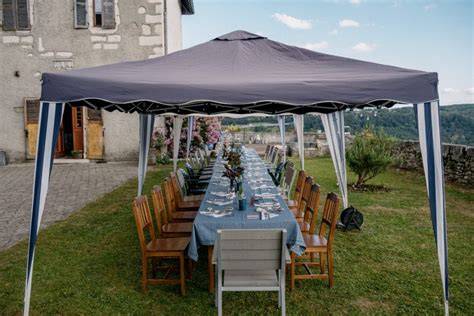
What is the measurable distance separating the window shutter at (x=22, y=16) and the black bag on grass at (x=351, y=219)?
37.8 ft

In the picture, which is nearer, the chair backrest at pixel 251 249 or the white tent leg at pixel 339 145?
the chair backrest at pixel 251 249

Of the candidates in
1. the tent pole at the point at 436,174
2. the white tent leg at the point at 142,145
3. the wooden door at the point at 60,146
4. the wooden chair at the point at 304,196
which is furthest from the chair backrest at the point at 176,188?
the wooden door at the point at 60,146

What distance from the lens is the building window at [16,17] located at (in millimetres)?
12016

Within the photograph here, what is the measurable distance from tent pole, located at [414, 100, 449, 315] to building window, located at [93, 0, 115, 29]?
1124cm

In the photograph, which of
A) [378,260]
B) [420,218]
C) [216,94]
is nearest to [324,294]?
[378,260]

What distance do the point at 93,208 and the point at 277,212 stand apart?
163 inches

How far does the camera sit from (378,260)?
4250mm

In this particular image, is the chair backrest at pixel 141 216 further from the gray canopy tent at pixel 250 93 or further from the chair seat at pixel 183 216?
the chair seat at pixel 183 216

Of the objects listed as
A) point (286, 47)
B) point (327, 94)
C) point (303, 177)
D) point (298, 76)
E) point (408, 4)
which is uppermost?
point (408, 4)

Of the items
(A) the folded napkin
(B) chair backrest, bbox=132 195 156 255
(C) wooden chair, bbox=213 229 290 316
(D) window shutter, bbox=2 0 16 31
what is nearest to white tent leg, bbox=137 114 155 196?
(A) the folded napkin

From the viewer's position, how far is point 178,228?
4035 mm

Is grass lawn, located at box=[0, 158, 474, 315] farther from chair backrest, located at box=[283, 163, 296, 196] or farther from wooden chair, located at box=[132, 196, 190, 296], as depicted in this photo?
chair backrest, located at box=[283, 163, 296, 196]

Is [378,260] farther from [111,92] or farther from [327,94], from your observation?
[111,92]

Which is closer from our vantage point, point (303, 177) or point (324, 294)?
point (324, 294)
